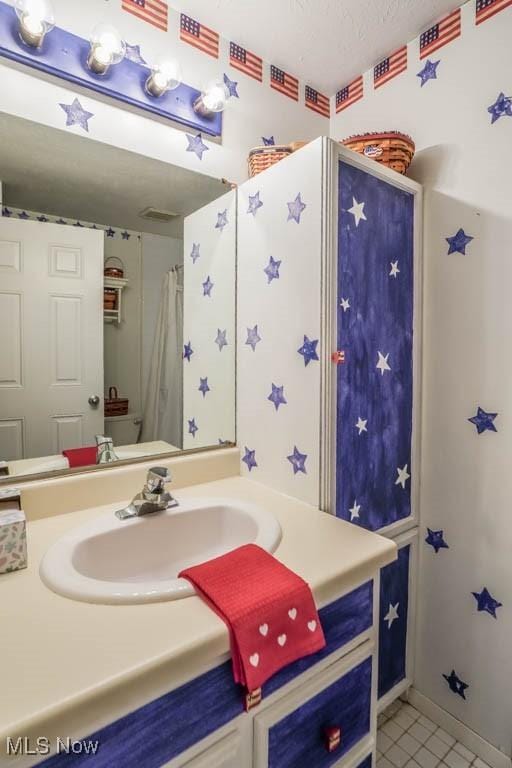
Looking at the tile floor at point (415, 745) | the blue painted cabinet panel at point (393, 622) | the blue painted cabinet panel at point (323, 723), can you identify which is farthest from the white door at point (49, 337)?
the tile floor at point (415, 745)

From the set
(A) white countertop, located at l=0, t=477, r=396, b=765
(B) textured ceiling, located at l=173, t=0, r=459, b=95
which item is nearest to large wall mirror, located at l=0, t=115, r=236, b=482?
(A) white countertop, located at l=0, t=477, r=396, b=765

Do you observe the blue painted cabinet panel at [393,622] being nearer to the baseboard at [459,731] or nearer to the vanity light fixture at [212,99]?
the baseboard at [459,731]

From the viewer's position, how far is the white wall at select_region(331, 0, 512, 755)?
1178 millimetres

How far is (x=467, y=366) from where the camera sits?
126 centimetres

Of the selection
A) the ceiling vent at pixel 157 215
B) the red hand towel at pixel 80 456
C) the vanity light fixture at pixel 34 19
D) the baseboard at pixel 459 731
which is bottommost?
the baseboard at pixel 459 731

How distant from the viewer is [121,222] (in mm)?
1149

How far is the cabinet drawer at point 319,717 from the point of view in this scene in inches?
27.7

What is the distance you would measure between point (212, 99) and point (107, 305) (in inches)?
29.1

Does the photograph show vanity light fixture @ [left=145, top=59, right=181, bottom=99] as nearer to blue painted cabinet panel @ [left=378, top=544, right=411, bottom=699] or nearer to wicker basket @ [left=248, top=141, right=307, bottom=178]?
wicker basket @ [left=248, top=141, right=307, bottom=178]

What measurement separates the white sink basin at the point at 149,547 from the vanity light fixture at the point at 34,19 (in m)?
1.18

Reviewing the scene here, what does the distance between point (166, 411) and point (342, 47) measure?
4.57ft

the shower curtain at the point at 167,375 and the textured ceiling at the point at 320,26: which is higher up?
the textured ceiling at the point at 320,26

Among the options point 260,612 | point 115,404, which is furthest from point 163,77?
point 260,612

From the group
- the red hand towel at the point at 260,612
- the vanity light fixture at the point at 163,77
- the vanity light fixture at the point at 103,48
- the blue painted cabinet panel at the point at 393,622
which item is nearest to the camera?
the red hand towel at the point at 260,612
